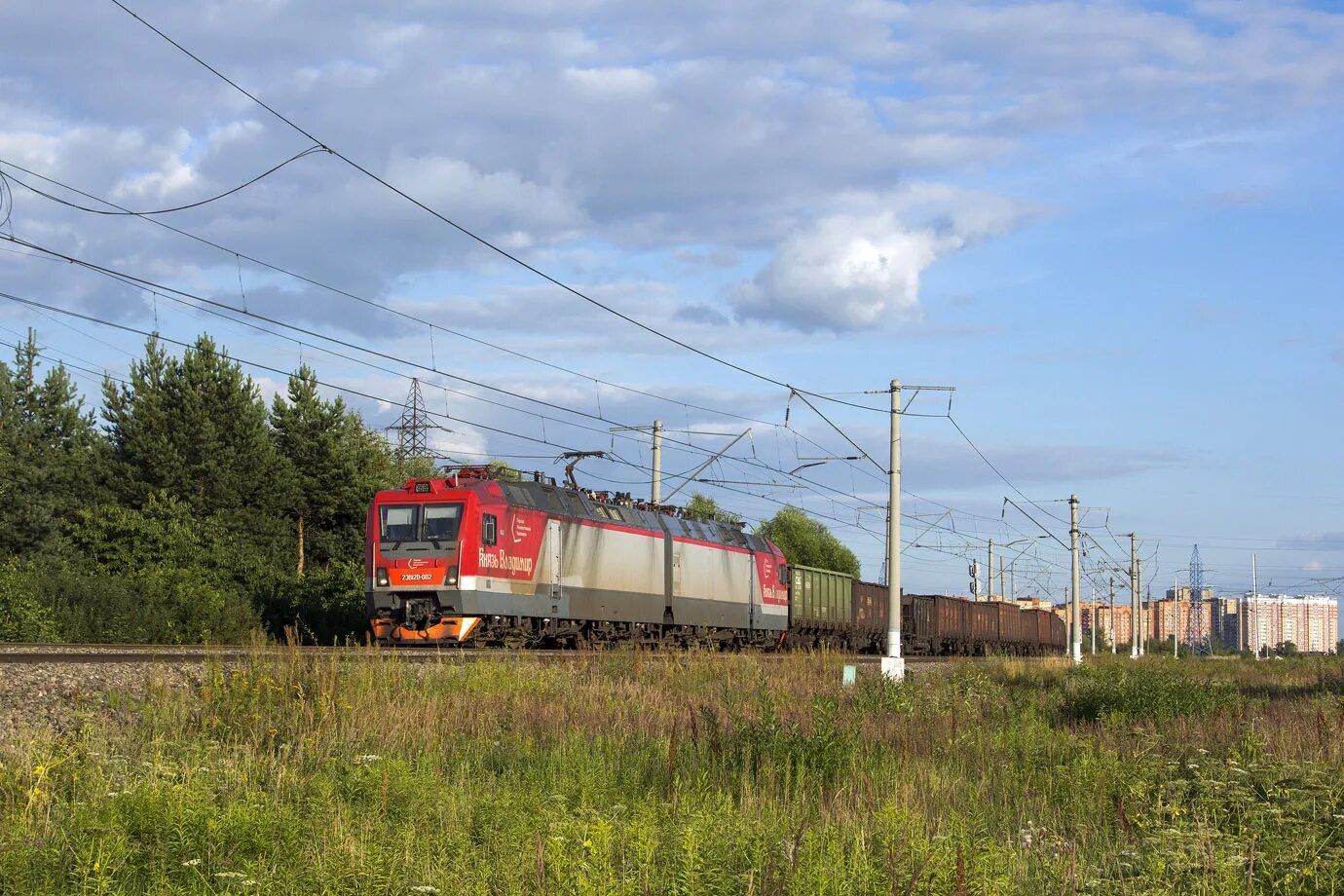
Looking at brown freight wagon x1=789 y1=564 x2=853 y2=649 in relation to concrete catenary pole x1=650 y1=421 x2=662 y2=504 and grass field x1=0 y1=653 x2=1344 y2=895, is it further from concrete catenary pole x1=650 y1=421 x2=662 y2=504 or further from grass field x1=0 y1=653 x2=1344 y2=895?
grass field x1=0 y1=653 x2=1344 y2=895

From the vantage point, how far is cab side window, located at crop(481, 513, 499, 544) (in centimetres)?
2613

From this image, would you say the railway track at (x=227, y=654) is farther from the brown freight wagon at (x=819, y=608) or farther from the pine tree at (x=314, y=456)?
the pine tree at (x=314, y=456)

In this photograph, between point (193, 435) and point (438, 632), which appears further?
point (193, 435)

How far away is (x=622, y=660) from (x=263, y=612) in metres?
25.0

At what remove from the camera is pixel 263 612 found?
1676 inches

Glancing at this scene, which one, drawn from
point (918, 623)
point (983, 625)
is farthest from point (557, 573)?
point (983, 625)

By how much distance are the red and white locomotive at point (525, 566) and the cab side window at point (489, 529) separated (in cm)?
2

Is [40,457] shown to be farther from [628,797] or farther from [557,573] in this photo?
[628,797]

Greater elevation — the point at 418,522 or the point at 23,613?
the point at 418,522

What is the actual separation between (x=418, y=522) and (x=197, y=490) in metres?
Result: 24.8

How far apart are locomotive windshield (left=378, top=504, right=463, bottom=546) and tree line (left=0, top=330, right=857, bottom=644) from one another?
47.0 feet

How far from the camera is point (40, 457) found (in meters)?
46.3

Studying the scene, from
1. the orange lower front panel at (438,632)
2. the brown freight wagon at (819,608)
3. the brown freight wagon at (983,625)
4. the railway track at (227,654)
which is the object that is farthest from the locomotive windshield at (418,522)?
the brown freight wagon at (983,625)

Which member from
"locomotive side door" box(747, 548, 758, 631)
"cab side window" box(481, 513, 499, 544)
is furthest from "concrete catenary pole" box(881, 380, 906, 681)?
"locomotive side door" box(747, 548, 758, 631)
